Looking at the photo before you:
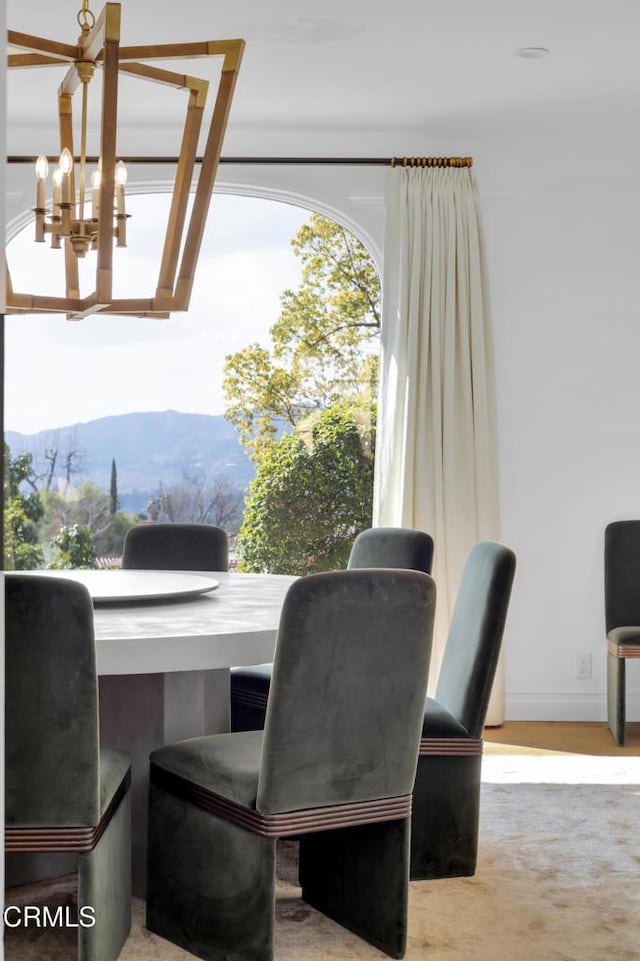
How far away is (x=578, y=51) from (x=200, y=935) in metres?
3.26

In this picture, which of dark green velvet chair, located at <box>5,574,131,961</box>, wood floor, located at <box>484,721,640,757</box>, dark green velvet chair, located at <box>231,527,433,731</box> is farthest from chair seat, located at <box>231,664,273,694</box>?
wood floor, located at <box>484,721,640,757</box>

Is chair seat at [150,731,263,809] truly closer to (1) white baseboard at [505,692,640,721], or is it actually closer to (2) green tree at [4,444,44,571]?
(1) white baseboard at [505,692,640,721]

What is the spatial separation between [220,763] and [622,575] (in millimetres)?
2946

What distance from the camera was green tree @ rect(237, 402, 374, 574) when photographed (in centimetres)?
654

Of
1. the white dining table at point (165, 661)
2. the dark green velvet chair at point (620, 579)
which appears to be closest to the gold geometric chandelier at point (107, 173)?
the white dining table at point (165, 661)

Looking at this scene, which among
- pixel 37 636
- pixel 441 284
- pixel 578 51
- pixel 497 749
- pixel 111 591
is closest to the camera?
pixel 37 636

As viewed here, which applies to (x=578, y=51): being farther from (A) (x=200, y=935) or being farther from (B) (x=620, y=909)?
(A) (x=200, y=935)

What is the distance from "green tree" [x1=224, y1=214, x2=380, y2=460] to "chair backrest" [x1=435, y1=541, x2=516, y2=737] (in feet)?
12.0

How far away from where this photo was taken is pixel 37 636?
2041mm

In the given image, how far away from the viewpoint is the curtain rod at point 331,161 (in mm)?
4855

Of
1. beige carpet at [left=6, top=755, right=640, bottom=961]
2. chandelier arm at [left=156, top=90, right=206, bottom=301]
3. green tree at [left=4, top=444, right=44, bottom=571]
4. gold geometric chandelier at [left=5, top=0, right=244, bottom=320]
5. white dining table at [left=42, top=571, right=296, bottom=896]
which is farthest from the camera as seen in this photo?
green tree at [left=4, top=444, right=44, bottom=571]

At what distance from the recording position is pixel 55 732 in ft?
6.83

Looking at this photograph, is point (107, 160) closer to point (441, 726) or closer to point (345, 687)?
point (345, 687)

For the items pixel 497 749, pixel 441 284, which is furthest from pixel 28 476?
pixel 497 749
